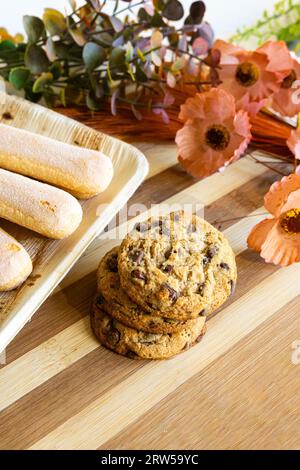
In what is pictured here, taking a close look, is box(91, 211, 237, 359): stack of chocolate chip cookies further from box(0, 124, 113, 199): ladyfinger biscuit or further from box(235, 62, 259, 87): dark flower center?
box(235, 62, 259, 87): dark flower center

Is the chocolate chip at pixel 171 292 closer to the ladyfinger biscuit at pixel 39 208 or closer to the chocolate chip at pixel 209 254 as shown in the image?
the chocolate chip at pixel 209 254

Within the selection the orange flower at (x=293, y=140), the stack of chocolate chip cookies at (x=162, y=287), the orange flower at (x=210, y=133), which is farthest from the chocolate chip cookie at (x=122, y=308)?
the orange flower at (x=293, y=140)

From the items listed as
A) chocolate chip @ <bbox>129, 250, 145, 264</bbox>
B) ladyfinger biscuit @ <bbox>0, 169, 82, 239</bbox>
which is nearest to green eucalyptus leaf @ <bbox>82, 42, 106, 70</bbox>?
ladyfinger biscuit @ <bbox>0, 169, 82, 239</bbox>

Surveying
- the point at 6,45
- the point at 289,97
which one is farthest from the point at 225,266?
A: the point at 6,45

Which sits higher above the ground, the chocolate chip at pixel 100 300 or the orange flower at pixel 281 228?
the orange flower at pixel 281 228

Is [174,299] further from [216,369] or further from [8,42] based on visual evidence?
[8,42]

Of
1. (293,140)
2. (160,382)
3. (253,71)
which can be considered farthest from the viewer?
(253,71)

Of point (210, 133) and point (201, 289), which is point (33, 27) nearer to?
point (210, 133)
